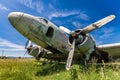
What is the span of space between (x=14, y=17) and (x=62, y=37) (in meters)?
4.14

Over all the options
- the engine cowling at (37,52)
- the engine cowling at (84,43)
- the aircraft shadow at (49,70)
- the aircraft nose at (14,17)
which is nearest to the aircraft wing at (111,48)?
the engine cowling at (84,43)

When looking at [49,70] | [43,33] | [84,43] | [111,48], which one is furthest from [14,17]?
[111,48]

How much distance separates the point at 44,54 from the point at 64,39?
4.78 metres

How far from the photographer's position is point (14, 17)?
43.8ft

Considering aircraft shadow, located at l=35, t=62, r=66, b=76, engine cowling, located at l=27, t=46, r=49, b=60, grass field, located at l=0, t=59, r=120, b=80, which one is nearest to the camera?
grass field, located at l=0, t=59, r=120, b=80

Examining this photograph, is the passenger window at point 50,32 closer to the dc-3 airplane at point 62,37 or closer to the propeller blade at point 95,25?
the dc-3 airplane at point 62,37

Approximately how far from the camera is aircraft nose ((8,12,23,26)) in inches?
526

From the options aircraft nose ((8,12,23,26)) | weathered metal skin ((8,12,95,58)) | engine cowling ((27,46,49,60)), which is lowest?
engine cowling ((27,46,49,60))

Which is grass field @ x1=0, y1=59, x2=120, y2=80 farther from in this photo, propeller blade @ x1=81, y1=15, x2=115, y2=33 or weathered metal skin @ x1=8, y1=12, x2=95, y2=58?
propeller blade @ x1=81, y1=15, x2=115, y2=33

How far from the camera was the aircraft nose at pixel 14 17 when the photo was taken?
13.4 m

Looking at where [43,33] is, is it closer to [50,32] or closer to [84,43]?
[50,32]

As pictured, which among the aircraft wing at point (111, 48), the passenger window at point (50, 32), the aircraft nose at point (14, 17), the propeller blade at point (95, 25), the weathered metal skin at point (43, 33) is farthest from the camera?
the aircraft wing at point (111, 48)

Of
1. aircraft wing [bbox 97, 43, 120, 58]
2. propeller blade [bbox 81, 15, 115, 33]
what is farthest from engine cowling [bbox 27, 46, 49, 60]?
propeller blade [bbox 81, 15, 115, 33]

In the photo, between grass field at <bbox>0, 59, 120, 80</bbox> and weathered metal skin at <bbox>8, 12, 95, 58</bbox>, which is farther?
weathered metal skin at <bbox>8, 12, 95, 58</bbox>
